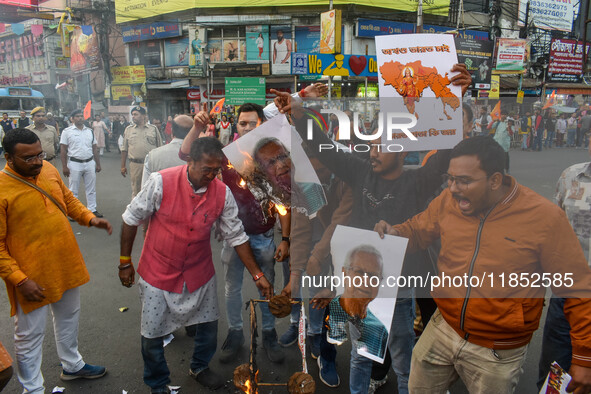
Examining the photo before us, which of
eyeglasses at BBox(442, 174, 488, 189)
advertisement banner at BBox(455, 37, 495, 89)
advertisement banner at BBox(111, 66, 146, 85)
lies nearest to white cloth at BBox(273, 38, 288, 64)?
advertisement banner at BBox(111, 66, 146, 85)

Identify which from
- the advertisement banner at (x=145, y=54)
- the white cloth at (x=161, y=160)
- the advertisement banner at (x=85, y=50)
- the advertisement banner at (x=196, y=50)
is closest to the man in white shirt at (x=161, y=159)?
the white cloth at (x=161, y=160)

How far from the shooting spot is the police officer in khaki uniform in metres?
6.36

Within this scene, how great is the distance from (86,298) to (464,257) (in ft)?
13.1

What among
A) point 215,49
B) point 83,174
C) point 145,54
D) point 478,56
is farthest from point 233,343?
point 145,54

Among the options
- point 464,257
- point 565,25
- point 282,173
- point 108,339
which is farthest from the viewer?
point 565,25

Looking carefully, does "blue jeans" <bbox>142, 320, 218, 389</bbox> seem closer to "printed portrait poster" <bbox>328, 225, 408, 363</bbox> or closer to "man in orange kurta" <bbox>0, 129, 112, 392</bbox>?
"man in orange kurta" <bbox>0, 129, 112, 392</bbox>

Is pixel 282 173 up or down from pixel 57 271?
up

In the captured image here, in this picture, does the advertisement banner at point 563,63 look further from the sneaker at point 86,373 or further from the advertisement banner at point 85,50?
the advertisement banner at point 85,50

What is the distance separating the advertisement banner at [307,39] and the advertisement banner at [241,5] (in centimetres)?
113

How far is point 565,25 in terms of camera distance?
25.5m

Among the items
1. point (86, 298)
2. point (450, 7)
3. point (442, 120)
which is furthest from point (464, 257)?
point (450, 7)

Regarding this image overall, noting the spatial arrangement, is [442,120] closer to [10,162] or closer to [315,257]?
[315,257]

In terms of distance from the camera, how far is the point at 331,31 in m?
11.7

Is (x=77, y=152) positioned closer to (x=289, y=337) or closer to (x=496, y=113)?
(x=289, y=337)
